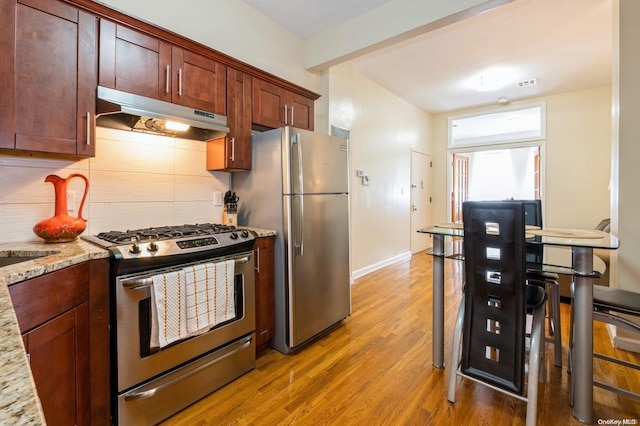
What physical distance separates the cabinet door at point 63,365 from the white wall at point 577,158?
6227mm

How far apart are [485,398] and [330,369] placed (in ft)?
3.15

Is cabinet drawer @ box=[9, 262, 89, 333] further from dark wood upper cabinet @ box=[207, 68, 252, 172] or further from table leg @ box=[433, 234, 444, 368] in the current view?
table leg @ box=[433, 234, 444, 368]

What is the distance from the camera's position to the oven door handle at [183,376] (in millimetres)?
1534

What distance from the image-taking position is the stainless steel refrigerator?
7.43 feet

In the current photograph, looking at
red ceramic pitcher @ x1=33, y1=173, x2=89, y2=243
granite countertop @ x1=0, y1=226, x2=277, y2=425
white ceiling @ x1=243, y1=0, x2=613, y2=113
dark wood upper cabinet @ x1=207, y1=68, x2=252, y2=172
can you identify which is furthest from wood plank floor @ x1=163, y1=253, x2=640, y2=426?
white ceiling @ x1=243, y1=0, x2=613, y2=113

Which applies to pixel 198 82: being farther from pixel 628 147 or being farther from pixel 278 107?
pixel 628 147

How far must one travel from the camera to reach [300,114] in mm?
2928

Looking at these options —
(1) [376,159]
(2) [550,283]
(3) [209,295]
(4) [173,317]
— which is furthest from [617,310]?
(1) [376,159]

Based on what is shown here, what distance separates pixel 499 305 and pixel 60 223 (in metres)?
2.42

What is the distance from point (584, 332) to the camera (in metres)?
1.58

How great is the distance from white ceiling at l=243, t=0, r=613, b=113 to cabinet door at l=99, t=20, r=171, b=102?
1241mm

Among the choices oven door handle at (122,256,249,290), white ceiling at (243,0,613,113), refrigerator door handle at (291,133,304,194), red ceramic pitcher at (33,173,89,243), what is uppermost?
white ceiling at (243,0,613,113)

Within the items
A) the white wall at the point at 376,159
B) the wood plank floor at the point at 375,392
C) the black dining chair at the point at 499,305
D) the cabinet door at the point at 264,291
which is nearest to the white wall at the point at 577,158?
the white wall at the point at 376,159

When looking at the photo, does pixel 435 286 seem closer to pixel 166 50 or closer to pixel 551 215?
pixel 166 50
